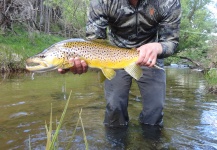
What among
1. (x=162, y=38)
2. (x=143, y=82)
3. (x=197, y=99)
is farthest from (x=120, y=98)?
(x=197, y=99)

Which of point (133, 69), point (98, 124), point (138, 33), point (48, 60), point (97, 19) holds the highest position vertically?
point (97, 19)

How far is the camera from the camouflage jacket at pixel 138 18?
132 inches

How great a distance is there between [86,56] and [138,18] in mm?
1248

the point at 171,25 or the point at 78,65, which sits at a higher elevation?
the point at 171,25

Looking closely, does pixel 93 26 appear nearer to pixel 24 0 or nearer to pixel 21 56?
pixel 21 56

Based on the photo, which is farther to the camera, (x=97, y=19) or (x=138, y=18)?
(x=138, y=18)

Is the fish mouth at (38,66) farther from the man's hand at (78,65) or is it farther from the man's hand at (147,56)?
the man's hand at (147,56)

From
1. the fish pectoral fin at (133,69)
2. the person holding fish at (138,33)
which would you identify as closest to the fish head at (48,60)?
the fish pectoral fin at (133,69)

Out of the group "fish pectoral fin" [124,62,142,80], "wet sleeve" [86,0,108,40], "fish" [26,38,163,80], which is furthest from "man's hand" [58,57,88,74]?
"wet sleeve" [86,0,108,40]

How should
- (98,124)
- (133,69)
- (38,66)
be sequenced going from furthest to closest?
(98,124), (133,69), (38,66)

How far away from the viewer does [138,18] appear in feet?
11.6

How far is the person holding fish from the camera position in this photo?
11.1 feet

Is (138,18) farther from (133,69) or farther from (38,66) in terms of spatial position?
(38,66)

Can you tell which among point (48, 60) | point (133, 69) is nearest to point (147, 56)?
point (133, 69)
